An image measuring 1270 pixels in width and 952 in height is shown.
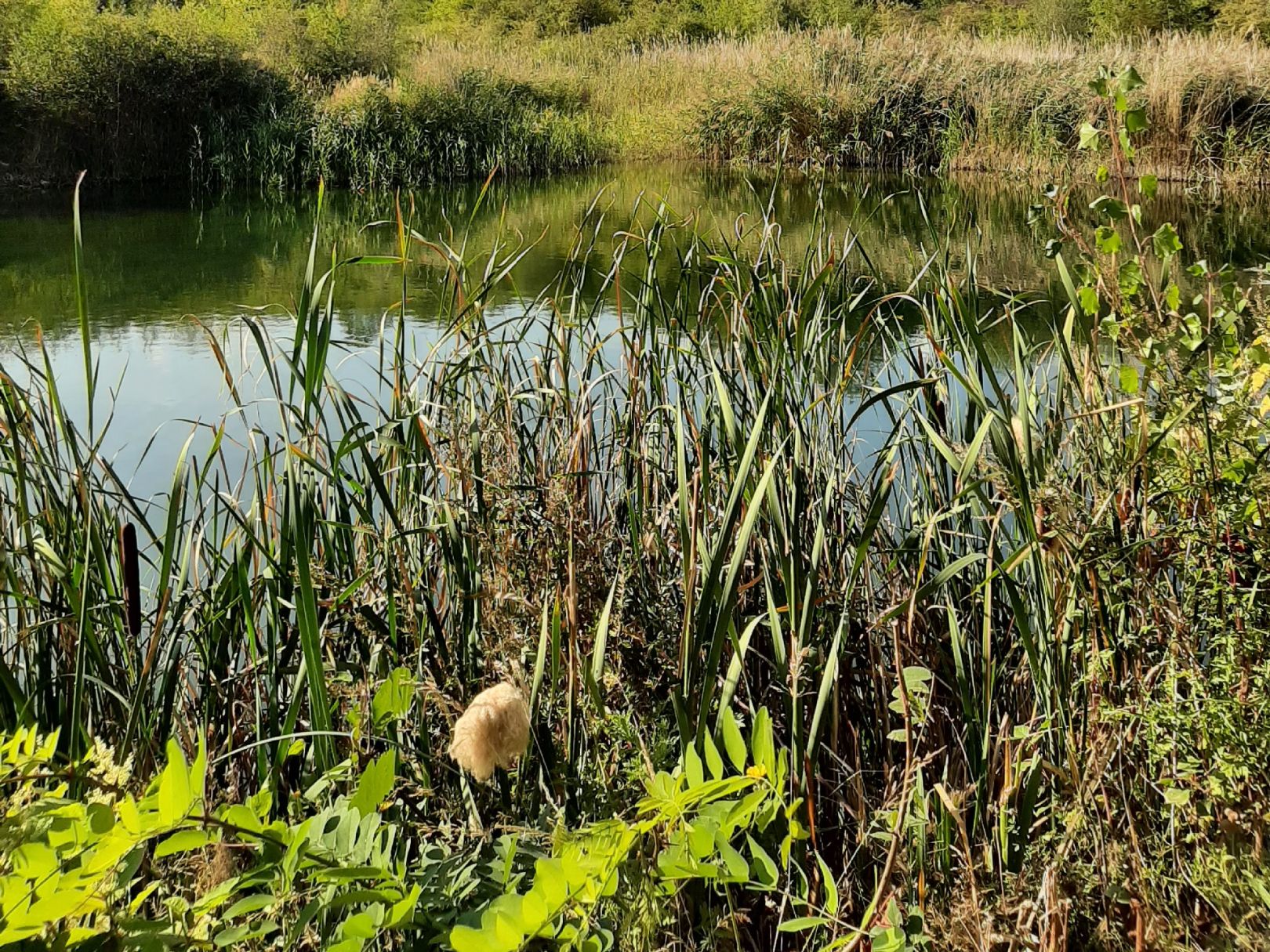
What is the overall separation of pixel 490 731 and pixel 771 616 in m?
0.37

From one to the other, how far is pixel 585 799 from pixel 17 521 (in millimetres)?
813

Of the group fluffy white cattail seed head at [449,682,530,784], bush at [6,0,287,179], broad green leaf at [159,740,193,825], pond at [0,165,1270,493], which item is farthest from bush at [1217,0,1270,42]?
broad green leaf at [159,740,193,825]

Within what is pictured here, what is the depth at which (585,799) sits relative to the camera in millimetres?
1131

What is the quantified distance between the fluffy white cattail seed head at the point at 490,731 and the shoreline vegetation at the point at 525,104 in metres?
7.85

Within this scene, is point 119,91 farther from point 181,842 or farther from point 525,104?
point 181,842

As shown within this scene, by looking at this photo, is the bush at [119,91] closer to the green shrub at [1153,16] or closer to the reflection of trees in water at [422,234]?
the reflection of trees in water at [422,234]

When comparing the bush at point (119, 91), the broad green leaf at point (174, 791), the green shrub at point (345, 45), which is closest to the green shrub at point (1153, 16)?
the green shrub at point (345, 45)

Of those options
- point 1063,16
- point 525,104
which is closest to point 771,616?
point 525,104

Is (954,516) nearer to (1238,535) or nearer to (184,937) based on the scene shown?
(1238,535)

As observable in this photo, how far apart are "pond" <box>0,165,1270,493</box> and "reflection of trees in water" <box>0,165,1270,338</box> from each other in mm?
20

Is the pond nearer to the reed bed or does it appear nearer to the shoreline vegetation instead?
the reed bed

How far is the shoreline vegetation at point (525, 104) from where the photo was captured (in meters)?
8.81

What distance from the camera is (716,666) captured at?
3.25ft

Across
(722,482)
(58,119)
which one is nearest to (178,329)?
(722,482)
